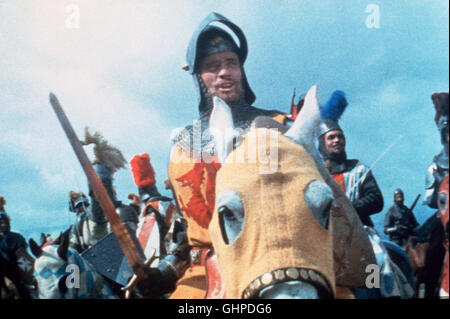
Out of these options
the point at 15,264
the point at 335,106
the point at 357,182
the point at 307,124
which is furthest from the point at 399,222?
the point at 15,264

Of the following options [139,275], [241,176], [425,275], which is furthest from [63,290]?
[425,275]

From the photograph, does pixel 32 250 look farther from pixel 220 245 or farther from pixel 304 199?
pixel 304 199

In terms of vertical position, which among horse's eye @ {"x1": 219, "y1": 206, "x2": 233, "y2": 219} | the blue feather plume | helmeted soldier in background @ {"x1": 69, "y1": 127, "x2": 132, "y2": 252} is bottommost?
horse's eye @ {"x1": 219, "y1": 206, "x2": 233, "y2": 219}

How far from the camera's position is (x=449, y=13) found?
294 cm

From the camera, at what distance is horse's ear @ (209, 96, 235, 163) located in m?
2.36

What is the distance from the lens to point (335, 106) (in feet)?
9.07

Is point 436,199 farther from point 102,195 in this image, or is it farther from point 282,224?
point 102,195

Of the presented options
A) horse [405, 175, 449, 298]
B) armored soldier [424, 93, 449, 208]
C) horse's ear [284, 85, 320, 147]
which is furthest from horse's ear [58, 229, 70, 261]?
armored soldier [424, 93, 449, 208]

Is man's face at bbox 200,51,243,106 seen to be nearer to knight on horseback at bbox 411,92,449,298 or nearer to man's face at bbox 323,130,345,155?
man's face at bbox 323,130,345,155

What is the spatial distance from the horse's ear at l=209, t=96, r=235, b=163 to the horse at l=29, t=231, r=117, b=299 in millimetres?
1169

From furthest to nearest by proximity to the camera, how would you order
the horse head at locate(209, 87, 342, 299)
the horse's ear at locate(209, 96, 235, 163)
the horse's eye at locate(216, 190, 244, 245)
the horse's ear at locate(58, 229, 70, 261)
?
1. the horse's ear at locate(58, 229, 70, 261)
2. the horse's ear at locate(209, 96, 235, 163)
3. the horse's eye at locate(216, 190, 244, 245)
4. the horse head at locate(209, 87, 342, 299)

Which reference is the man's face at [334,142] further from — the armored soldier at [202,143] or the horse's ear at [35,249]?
the horse's ear at [35,249]
